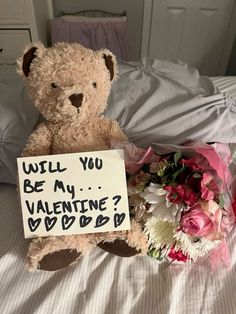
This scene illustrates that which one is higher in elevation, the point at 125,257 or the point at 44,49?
the point at 44,49

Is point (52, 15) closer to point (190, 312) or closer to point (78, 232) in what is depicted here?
point (78, 232)

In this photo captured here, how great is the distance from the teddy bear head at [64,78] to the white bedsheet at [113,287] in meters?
0.32

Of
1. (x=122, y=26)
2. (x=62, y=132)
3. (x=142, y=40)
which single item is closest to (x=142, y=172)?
(x=62, y=132)

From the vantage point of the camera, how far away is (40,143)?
28.0 inches

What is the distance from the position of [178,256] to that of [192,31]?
4.67ft

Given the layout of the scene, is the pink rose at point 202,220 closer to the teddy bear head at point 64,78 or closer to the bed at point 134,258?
the bed at point 134,258

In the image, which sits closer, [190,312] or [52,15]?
[190,312]

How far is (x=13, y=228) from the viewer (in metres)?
0.74

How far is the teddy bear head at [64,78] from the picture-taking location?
621 mm

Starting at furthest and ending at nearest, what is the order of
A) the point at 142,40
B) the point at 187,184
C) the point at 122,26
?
the point at 142,40, the point at 122,26, the point at 187,184

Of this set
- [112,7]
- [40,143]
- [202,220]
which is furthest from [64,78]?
[112,7]

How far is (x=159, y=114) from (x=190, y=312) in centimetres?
48

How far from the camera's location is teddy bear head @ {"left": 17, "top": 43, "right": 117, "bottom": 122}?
0.62 m

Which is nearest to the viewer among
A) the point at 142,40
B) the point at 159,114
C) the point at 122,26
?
the point at 159,114
